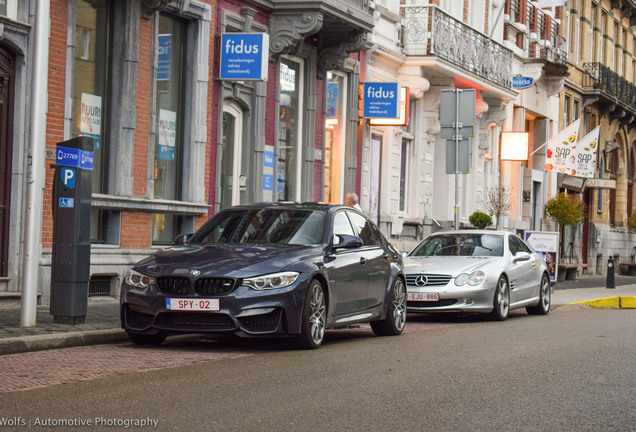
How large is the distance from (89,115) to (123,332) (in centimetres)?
597

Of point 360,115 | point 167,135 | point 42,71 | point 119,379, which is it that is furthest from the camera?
point 360,115

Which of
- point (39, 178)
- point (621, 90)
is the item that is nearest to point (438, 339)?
point (39, 178)

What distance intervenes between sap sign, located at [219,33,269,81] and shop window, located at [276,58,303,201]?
280 centimetres

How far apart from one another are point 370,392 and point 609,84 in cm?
4187

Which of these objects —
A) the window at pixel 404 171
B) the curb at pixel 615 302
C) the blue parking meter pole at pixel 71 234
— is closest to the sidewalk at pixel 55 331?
the blue parking meter pole at pixel 71 234

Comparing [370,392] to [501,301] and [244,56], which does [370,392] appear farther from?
[244,56]

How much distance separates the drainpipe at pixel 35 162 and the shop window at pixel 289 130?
10890mm

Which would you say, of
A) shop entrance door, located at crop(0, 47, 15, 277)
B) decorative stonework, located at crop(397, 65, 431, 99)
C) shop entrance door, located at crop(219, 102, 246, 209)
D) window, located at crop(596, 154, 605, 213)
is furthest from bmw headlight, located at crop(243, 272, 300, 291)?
window, located at crop(596, 154, 605, 213)

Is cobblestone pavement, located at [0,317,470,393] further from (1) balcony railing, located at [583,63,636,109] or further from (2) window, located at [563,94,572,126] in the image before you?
(1) balcony railing, located at [583,63,636,109]

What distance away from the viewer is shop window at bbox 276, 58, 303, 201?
2317 cm

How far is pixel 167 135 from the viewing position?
765 inches

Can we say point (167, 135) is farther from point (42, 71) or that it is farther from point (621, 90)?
point (621, 90)

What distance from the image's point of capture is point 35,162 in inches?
477

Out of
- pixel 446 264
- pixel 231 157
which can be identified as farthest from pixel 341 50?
pixel 446 264
